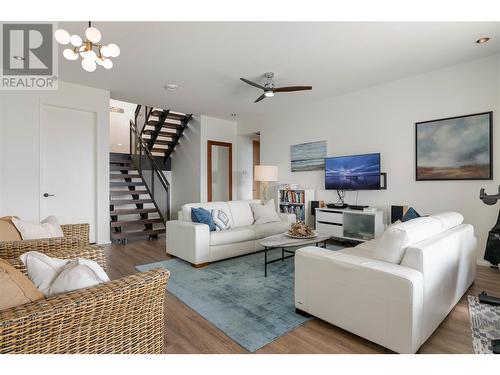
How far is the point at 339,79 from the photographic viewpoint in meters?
4.19

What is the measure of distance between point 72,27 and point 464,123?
4.87 meters

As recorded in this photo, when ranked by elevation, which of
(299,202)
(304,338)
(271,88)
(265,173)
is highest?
(271,88)

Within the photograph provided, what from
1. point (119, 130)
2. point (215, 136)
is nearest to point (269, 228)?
point (215, 136)

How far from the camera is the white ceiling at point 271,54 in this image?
9.12 feet

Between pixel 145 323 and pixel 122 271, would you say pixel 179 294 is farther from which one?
pixel 145 323

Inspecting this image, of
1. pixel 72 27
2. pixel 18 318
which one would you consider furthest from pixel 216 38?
pixel 18 318

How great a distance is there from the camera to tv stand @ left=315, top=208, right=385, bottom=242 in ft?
13.6

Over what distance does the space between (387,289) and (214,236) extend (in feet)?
7.67

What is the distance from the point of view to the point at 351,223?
443 centimetres

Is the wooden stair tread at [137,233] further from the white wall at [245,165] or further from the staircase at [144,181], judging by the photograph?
the white wall at [245,165]

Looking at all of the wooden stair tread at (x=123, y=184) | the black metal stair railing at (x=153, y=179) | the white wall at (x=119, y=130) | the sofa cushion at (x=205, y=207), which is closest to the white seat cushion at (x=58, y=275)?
the sofa cushion at (x=205, y=207)

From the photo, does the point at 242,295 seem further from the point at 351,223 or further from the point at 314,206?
the point at 314,206

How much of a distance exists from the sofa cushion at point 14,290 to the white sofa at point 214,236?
7.68 feet

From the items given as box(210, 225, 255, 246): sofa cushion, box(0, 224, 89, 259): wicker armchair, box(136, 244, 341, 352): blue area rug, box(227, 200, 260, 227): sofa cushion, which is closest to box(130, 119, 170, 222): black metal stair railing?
box(227, 200, 260, 227): sofa cushion
